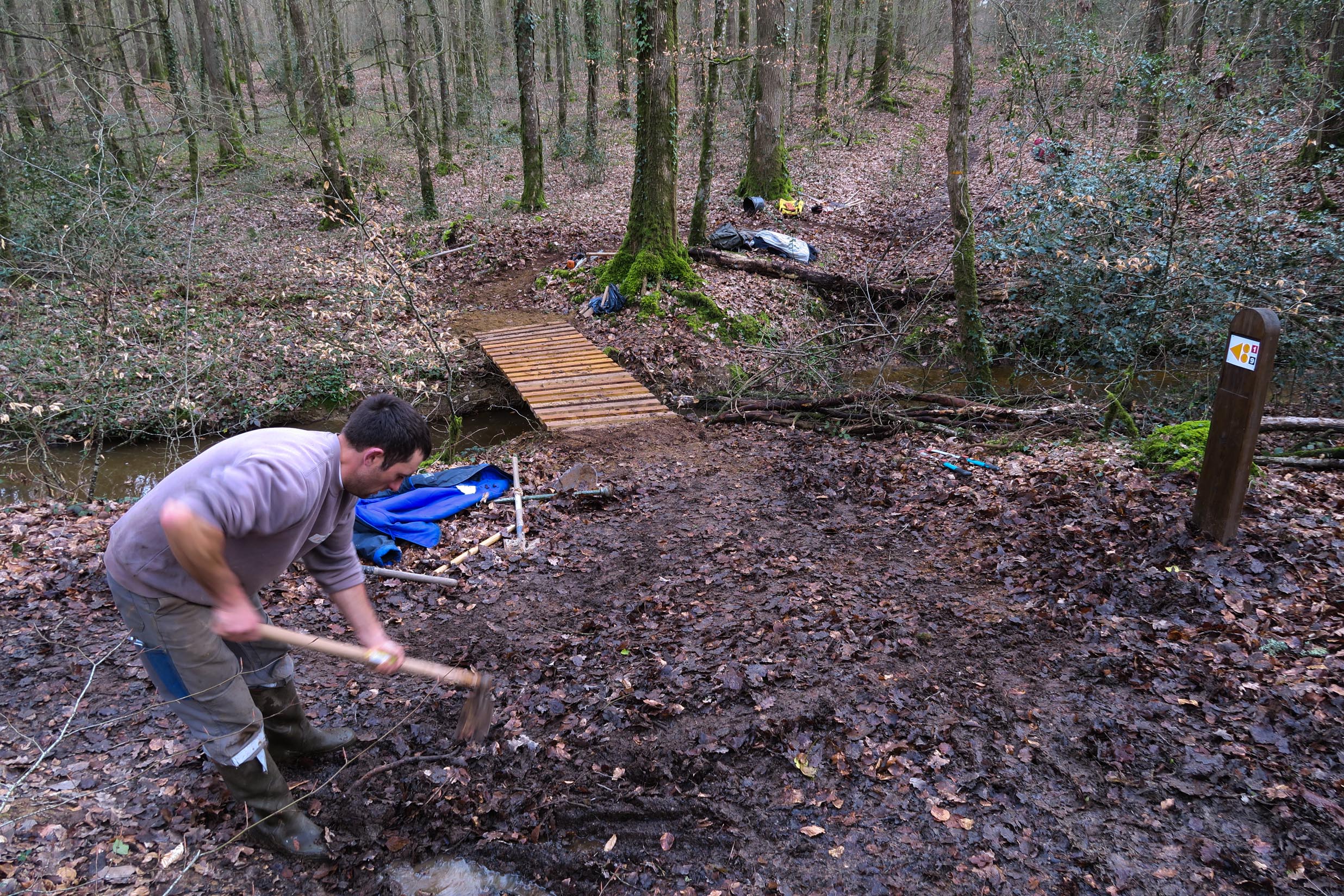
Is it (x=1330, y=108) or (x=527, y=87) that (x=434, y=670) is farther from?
(x=527, y=87)

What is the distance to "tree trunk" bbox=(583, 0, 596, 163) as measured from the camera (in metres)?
18.6

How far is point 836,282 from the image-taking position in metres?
11.5

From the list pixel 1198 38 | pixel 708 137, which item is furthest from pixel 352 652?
pixel 1198 38

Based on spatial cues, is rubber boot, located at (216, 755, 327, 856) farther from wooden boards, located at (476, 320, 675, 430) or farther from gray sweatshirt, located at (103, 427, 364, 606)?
wooden boards, located at (476, 320, 675, 430)

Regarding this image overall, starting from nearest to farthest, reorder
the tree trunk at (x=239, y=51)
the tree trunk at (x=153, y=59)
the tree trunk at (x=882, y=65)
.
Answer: the tree trunk at (x=239, y=51) → the tree trunk at (x=153, y=59) → the tree trunk at (x=882, y=65)

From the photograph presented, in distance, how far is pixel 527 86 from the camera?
49.3 ft

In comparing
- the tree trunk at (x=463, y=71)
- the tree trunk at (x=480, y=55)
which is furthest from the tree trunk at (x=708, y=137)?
the tree trunk at (x=463, y=71)

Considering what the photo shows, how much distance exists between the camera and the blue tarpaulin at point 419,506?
5.33m

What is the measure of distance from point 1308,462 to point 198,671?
6.46 m

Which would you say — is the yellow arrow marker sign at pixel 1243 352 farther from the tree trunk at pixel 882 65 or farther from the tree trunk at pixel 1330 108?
the tree trunk at pixel 882 65

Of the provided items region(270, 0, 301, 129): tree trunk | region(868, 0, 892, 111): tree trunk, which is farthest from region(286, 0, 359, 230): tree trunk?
region(868, 0, 892, 111): tree trunk

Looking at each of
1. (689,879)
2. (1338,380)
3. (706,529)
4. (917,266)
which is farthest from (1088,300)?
(689,879)

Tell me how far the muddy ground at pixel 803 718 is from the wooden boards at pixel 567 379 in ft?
8.75

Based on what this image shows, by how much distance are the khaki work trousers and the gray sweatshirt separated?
74 mm
